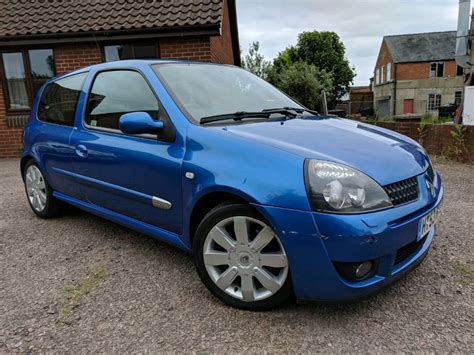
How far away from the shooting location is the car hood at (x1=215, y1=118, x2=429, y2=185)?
215cm

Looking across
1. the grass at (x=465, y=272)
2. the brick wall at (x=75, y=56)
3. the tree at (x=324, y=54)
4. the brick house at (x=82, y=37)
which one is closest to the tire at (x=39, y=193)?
the grass at (x=465, y=272)

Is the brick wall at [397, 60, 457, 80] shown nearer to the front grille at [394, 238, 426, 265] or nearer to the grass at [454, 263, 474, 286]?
the grass at [454, 263, 474, 286]

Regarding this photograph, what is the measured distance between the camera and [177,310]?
239cm

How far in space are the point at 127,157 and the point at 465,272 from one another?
2559mm

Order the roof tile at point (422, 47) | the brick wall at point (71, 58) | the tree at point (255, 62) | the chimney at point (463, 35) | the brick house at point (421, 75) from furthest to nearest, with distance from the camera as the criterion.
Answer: the roof tile at point (422, 47) → the brick house at point (421, 75) → the tree at point (255, 62) → the chimney at point (463, 35) → the brick wall at point (71, 58)

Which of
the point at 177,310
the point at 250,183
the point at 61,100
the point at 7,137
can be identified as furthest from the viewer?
the point at 7,137

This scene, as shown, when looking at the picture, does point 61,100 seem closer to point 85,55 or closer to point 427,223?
point 427,223

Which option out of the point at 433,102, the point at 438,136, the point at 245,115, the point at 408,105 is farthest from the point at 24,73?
the point at 433,102

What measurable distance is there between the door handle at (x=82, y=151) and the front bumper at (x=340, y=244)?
1881mm

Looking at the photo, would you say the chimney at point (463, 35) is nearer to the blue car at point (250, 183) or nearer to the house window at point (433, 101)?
the blue car at point (250, 183)

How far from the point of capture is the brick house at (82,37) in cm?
823

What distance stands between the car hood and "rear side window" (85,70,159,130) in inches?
30.3

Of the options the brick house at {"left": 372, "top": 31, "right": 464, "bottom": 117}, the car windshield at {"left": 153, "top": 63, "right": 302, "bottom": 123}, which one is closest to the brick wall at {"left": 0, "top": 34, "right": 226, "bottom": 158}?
the car windshield at {"left": 153, "top": 63, "right": 302, "bottom": 123}

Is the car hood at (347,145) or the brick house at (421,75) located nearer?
the car hood at (347,145)
